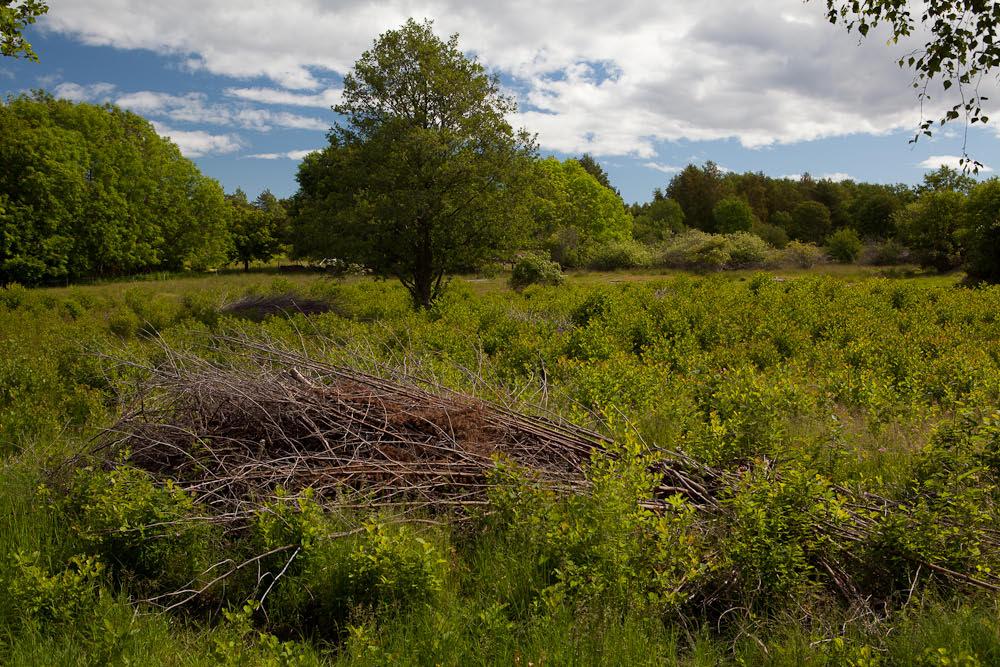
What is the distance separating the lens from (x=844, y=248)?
42000 millimetres

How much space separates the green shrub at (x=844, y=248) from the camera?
136 feet

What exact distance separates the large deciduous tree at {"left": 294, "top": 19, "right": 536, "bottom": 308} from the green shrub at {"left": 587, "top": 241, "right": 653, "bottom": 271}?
30.0m

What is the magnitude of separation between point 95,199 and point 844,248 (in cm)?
4918

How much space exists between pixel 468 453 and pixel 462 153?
555 inches

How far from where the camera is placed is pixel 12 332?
1427 cm

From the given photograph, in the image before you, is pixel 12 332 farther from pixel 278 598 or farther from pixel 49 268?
pixel 49 268

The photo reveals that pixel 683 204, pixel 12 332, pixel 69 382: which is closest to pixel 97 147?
pixel 12 332

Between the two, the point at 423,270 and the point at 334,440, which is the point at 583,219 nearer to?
the point at 423,270

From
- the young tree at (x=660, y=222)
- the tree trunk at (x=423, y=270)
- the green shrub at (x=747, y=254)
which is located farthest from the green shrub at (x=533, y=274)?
the young tree at (x=660, y=222)

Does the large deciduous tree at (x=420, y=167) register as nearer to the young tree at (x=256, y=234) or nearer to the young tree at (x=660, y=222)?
the young tree at (x=256, y=234)

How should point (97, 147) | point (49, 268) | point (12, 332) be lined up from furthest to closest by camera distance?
point (97, 147), point (49, 268), point (12, 332)

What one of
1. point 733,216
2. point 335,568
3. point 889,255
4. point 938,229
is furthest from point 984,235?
point 733,216

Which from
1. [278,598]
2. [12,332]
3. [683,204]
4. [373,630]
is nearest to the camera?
[373,630]

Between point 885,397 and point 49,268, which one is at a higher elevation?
point 49,268
